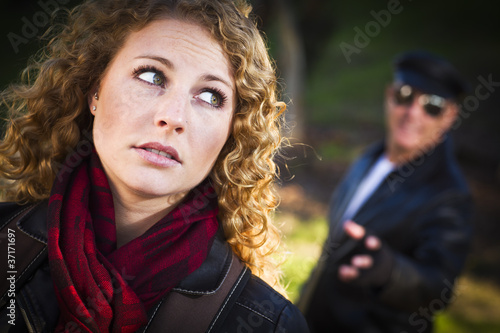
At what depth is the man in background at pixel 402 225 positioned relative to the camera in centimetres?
280

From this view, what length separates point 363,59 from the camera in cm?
1451

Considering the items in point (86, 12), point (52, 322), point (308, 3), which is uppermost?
point (308, 3)

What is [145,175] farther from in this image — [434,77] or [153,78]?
[434,77]

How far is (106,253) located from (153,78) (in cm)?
81

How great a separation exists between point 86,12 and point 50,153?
0.75 m

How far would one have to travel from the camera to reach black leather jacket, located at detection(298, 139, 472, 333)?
111 inches

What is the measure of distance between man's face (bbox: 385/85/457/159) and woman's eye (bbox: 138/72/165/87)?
8.89 feet

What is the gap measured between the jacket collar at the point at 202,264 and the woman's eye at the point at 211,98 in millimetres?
673

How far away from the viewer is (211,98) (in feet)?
5.32

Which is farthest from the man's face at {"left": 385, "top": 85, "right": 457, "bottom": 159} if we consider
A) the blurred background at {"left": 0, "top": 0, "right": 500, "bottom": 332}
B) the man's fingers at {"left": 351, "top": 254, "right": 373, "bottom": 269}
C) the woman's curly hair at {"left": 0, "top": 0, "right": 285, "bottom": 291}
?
the woman's curly hair at {"left": 0, "top": 0, "right": 285, "bottom": 291}

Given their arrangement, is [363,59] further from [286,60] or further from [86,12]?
[86,12]

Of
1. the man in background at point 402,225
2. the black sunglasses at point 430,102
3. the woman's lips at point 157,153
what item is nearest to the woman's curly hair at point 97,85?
the woman's lips at point 157,153

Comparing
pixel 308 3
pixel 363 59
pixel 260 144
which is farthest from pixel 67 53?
pixel 363 59

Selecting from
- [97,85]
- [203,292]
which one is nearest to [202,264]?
[203,292]
